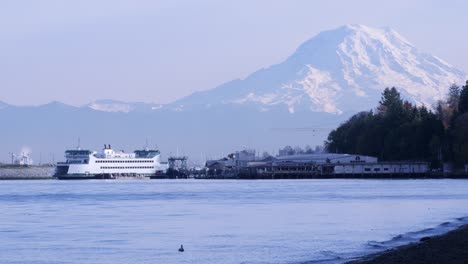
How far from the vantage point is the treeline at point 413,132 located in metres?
127

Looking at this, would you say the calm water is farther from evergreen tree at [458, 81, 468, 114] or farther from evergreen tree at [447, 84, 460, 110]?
evergreen tree at [447, 84, 460, 110]

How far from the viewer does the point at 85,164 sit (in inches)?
7244

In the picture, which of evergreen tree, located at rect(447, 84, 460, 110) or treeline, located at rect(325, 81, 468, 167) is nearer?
treeline, located at rect(325, 81, 468, 167)

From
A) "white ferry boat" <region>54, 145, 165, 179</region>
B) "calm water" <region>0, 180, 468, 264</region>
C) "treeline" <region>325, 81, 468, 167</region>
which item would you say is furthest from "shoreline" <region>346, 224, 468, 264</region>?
"white ferry boat" <region>54, 145, 165, 179</region>

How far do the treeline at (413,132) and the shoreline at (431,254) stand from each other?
8947 centimetres

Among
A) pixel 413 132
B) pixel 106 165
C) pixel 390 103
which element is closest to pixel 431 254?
pixel 413 132

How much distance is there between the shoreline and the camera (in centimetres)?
2680

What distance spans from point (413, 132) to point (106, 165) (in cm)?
6658

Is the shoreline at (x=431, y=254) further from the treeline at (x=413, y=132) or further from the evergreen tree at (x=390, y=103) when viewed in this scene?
the evergreen tree at (x=390, y=103)

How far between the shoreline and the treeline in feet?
294

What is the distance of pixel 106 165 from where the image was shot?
186 metres

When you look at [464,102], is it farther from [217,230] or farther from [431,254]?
[431,254]

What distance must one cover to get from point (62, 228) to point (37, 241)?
6.57 meters

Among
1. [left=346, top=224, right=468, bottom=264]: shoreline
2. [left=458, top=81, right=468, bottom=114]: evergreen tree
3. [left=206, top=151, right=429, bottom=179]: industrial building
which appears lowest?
[left=346, top=224, right=468, bottom=264]: shoreline
